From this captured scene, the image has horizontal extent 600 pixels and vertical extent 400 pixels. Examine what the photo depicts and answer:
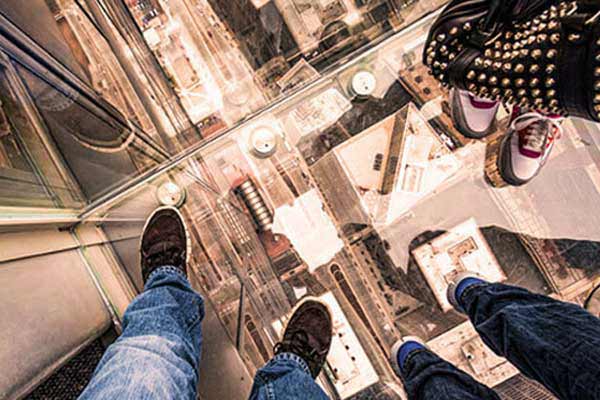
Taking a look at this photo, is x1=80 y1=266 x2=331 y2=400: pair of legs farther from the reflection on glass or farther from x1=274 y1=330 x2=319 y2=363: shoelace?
A: the reflection on glass

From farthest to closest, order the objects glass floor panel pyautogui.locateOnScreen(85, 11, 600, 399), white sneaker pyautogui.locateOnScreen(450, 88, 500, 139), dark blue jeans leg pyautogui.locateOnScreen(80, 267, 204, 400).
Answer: glass floor panel pyautogui.locateOnScreen(85, 11, 600, 399) < white sneaker pyautogui.locateOnScreen(450, 88, 500, 139) < dark blue jeans leg pyautogui.locateOnScreen(80, 267, 204, 400)

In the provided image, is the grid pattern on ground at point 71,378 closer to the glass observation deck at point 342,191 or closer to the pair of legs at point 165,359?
the pair of legs at point 165,359

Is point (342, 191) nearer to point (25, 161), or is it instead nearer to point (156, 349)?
point (156, 349)

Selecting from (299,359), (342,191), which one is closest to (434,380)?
(299,359)

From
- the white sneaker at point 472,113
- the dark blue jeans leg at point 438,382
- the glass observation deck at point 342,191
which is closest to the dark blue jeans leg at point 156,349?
the glass observation deck at point 342,191

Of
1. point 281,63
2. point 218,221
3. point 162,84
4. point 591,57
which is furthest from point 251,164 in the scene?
point 591,57

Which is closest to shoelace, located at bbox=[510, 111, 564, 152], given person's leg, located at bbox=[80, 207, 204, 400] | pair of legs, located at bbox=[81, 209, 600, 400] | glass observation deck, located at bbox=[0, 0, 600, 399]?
glass observation deck, located at bbox=[0, 0, 600, 399]
